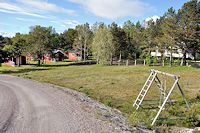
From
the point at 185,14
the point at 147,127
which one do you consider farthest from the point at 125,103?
the point at 185,14

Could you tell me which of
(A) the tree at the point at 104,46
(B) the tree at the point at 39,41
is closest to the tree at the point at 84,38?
(B) the tree at the point at 39,41

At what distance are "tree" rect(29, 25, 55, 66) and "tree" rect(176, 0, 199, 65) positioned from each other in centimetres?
3419

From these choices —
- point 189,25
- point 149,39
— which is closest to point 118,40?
point 149,39

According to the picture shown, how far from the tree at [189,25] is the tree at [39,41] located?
112ft

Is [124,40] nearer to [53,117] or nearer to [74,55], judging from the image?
[74,55]

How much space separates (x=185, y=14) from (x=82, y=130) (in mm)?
44873

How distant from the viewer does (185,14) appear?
52.7 m

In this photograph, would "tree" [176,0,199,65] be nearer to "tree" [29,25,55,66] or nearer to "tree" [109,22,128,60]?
"tree" [109,22,128,60]

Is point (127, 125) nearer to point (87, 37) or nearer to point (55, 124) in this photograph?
point (55, 124)

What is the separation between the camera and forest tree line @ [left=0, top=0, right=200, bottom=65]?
52500 millimetres

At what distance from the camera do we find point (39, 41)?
70.8 m

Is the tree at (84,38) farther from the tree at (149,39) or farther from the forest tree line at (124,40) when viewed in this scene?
the tree at (149,39)

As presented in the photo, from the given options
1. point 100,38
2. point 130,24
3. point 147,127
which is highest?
point 130,24

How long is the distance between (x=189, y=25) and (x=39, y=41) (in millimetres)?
37593
